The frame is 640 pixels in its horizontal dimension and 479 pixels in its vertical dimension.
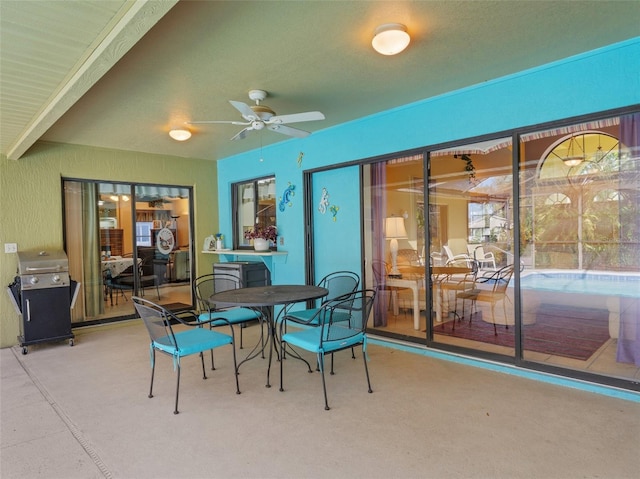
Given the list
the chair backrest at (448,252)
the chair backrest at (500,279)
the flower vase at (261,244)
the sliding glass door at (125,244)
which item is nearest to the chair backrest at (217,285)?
the sliding glass door at (125,244)

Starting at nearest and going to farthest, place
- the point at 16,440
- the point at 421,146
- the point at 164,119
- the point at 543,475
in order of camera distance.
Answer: the point at 543,475 < the point at 16,440 < the point at 421,146 < the point at 164,119

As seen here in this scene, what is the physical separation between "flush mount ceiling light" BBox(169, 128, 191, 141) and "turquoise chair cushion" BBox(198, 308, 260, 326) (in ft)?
7.16

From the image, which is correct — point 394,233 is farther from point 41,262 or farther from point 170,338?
point 41,262

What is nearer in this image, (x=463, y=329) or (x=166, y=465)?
(x=166, y=465)

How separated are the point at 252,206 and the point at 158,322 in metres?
3.41

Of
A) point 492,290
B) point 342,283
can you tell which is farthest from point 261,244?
point 492,290

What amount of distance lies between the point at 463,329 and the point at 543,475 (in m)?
2.12

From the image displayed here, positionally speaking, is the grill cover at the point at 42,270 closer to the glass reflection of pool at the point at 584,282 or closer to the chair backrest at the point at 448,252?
the chair backrest at the point at 448,252

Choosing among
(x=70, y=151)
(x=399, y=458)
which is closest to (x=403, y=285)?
(x=399, y=458)

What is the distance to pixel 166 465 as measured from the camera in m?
2.12

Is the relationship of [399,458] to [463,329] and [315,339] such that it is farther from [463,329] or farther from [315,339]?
[463,329]

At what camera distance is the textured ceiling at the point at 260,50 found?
83.6 inches

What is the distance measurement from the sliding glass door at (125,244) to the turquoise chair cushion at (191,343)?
299 centimetres

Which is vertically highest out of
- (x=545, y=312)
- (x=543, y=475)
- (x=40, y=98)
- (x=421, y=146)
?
(x=40, y=98)
